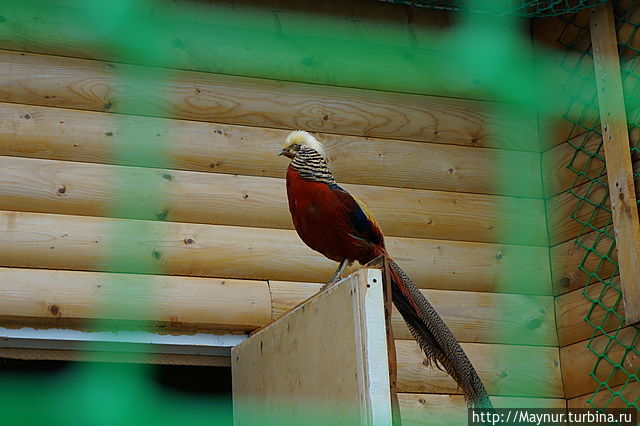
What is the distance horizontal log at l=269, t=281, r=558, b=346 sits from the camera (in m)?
3.36

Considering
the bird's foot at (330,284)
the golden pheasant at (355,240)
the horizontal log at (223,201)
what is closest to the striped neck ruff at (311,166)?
the golden pheasant at (355,240)

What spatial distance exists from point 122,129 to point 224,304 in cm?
60

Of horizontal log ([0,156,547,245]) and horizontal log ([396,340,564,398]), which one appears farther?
horizontal log ([396,340,564,398])

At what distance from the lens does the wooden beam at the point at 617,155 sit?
3121mm

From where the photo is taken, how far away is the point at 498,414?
3.03 m

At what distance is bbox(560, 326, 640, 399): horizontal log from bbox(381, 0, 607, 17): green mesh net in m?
1.01

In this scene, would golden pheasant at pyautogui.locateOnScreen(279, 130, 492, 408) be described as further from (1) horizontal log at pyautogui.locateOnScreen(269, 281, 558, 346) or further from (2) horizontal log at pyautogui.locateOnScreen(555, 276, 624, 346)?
(2) horizontal log at pyautogui.locateOnScreen(555, 276, 624, 346)

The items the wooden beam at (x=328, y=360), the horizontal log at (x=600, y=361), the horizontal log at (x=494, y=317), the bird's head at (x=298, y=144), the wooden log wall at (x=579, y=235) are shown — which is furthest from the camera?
the horizontal log at (x=494, y=317)

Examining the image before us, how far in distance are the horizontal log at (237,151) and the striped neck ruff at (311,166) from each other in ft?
1.69

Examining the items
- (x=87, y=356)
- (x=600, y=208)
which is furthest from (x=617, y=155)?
(x=87, y=356)

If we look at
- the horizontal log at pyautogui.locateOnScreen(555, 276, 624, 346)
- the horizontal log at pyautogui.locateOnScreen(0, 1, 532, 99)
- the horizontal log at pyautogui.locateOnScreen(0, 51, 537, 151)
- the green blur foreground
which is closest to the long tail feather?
the green blur foreground

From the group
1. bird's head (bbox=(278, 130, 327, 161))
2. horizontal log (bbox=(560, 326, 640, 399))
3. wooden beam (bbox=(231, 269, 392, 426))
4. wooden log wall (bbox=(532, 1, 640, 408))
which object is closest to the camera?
wooden beam (bbox=(231, 269, 392, 426))

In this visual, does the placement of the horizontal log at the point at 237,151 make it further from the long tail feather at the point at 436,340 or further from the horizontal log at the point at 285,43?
the long tail feather at the point at 436,340

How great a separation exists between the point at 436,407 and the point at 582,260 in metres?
0.66
